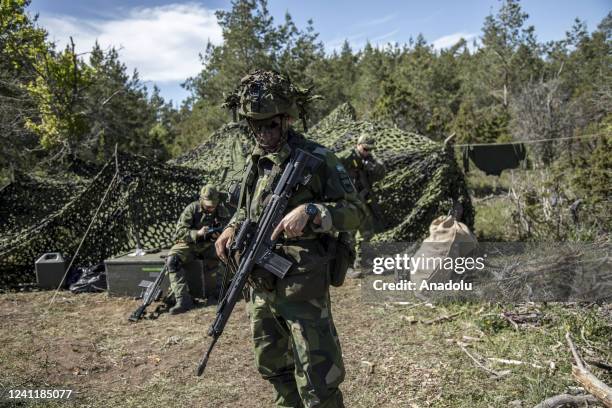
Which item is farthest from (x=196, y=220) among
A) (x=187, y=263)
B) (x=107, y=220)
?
(x=107, y=220)

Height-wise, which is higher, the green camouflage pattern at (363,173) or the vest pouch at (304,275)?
the green camouflage pattern at (363,173)

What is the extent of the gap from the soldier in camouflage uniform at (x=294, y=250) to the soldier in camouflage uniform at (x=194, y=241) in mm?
3126

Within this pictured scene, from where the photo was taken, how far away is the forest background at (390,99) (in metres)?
7.49

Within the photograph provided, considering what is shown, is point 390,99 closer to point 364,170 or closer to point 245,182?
point 364,170

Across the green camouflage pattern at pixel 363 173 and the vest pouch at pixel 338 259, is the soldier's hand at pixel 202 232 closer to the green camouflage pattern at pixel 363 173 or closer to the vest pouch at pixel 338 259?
the green camouflage pattern at pixel 363 173

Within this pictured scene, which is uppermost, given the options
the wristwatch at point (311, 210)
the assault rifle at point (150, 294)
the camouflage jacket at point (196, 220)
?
the wristwatch at point (311, 210)

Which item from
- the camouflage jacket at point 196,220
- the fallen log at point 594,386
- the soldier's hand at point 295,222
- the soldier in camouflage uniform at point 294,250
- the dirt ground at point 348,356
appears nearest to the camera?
the soldier's hand at point 295,222

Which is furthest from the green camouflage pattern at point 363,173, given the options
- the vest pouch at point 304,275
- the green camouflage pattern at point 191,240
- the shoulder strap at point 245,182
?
the vest pouch at point 304,275

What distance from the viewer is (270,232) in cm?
262

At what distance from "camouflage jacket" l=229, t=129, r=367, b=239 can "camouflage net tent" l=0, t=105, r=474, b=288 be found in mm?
4223

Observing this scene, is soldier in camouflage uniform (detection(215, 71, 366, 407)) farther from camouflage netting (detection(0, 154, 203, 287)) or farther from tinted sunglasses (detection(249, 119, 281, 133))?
camouflage netting (detection(0, 154, 203, 287))

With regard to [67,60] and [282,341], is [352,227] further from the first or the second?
[67,60]

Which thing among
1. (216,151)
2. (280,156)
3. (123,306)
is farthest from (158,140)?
(280,156)

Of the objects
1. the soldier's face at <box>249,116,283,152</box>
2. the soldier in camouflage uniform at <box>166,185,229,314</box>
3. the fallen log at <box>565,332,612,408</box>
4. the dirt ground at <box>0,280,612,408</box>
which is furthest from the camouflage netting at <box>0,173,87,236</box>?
the fallen log at <box>565,332,612,408</box>
